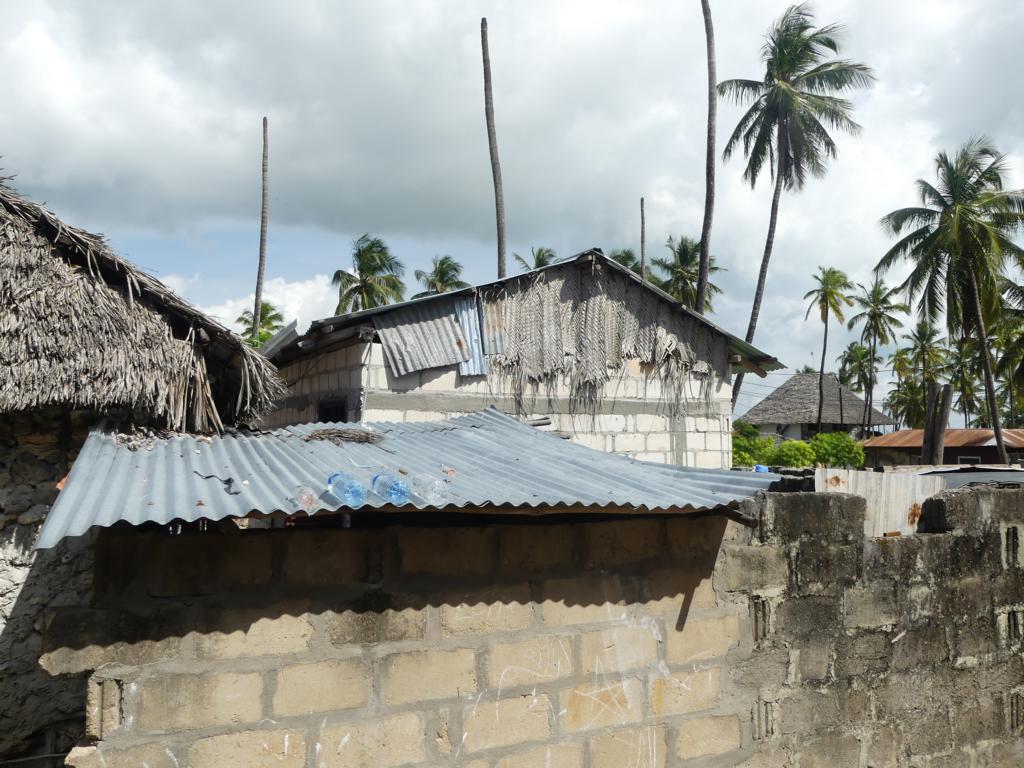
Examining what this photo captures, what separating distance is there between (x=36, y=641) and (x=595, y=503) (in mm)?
2958

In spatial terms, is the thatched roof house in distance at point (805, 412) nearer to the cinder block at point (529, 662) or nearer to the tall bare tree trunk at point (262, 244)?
the tall bare tree trunk at point (262, 244)

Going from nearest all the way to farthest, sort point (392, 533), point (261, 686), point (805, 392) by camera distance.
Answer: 1. point (261, 686)
2. point (392, 533)
3. point (805, 392)

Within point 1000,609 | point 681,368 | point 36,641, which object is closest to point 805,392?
point 681,368

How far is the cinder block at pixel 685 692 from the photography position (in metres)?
4.09

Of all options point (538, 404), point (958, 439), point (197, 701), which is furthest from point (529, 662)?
point (958, 439)

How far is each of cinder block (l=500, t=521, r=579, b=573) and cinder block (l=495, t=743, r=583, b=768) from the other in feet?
2.67

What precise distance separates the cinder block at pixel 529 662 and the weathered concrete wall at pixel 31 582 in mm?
2198

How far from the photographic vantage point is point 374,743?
3.49 metres

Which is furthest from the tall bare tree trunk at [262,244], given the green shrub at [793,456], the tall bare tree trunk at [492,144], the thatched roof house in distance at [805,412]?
the thatched roof house in distance at [805,412]

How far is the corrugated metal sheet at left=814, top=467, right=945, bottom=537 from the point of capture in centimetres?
489

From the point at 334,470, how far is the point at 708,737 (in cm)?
234

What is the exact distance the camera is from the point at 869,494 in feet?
16.3

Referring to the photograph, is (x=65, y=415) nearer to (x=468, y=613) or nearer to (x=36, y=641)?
(x=36, y=641)

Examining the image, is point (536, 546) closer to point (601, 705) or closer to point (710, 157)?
point (601, 705)
